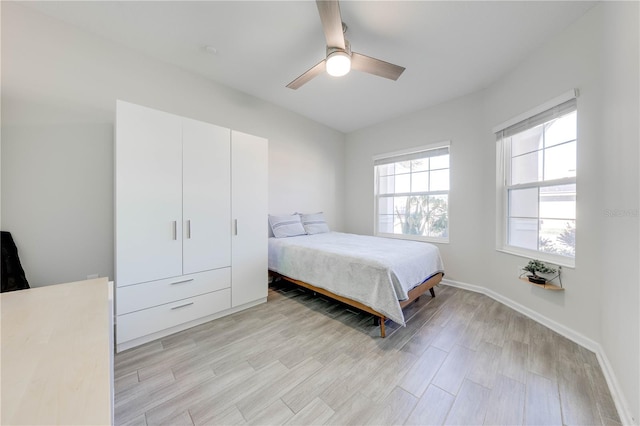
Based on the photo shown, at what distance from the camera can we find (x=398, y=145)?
396 centimetres

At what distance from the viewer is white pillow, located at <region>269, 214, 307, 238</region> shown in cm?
342

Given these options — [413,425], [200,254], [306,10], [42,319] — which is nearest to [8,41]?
[200,254]

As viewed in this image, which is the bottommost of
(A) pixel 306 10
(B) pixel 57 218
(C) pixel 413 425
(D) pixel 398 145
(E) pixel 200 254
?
(C) pixel 413 425

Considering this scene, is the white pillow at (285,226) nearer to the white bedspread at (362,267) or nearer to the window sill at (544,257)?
the white bedspread at (362,267)

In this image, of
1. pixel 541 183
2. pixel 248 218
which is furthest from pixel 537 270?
pixel 248 218

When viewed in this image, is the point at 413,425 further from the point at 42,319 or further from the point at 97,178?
the point at 97,178

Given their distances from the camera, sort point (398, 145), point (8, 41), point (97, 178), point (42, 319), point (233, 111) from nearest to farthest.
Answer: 1. point (42, 319)
2. point (8, 41)
3. point (97, 178)
4. point (233, 111)
5. point (398, 145)

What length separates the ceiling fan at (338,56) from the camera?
1555 millimetres

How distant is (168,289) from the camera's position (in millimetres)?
2066

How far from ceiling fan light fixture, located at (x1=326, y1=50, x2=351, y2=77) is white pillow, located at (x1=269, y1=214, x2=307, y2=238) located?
2.14m

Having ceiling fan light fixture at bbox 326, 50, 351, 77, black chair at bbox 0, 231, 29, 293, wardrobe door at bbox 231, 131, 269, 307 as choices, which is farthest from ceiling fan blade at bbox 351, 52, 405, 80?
black chair at bbox 0, 231, 29, 293

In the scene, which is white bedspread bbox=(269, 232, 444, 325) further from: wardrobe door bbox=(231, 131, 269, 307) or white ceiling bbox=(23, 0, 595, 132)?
white ceiling bbox=(23, 0, 595, 132)

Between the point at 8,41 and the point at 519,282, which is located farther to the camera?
the point at 519,282

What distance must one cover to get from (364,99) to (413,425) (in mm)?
3565
